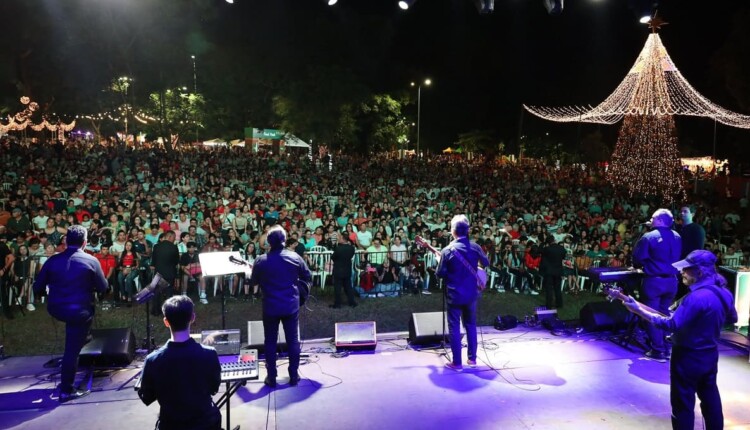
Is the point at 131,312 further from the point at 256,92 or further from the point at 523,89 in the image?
the point at 523,89

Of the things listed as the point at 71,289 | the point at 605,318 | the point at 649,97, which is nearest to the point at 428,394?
the point at 605,318

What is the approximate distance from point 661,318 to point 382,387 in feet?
9.20

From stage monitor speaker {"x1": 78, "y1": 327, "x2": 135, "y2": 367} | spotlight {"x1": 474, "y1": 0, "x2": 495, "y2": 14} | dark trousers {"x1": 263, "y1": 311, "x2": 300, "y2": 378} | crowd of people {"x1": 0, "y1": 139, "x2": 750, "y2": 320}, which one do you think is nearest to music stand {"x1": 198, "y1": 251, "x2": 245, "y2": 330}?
crowd of people {"x1": 0, "y1": 139, "x2": 750, "y2": 320}

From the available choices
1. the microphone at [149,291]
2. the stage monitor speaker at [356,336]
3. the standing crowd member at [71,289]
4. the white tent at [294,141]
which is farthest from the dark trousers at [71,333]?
the white tent at [294,141]

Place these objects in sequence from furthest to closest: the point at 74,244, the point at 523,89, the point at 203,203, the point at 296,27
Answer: the point at 523,89 < the point at 296,27 < the point at 203,203 < the point at 74,244

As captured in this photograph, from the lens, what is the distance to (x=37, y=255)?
9359 millimetres

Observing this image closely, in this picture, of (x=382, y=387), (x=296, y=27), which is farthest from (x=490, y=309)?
(x=296, y=27)

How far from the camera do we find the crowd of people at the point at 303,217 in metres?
10.2

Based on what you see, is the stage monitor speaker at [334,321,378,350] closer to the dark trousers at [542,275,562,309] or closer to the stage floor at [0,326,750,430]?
the stage floor at [0,326,750,430]

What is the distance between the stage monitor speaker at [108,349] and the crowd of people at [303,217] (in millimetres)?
1314

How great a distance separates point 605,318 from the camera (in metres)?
7.74

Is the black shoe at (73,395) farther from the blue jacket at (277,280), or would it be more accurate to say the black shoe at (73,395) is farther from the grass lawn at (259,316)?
the blue jacket at (277,280)

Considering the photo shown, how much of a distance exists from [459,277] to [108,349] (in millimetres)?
4039

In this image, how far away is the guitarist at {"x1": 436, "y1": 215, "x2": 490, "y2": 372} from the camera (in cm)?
621
